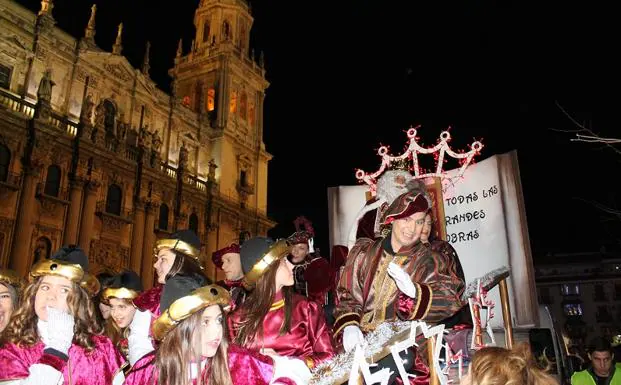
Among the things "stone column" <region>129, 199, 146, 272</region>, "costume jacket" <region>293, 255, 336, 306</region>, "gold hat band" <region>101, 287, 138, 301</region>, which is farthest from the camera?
"stone column" <region>129, 199, 146, 272</region>

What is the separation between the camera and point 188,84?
1497 inches

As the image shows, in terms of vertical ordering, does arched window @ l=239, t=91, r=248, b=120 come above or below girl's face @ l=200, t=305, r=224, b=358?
above

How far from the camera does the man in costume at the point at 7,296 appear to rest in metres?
4.16

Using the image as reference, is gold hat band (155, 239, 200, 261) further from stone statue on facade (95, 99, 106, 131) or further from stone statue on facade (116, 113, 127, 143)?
stone statue on facade (116, 113, 127, 143)

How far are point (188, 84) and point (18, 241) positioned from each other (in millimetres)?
20484

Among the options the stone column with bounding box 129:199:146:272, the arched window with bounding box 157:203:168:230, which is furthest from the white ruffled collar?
the arched window with bounding box 157:203:168:230

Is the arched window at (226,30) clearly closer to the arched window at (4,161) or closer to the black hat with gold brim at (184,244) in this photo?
the arched window at (4,161)


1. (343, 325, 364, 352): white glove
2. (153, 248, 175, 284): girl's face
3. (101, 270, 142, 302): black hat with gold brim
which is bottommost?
(343, 325, 364, 352): white glove

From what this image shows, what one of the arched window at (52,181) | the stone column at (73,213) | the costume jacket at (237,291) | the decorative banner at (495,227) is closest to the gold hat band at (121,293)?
the costume jacket at (237,291)

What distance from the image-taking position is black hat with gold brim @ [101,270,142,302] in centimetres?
525

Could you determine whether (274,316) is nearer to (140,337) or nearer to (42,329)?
(140,337)

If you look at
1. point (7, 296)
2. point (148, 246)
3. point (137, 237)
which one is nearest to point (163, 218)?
point (148, 246)

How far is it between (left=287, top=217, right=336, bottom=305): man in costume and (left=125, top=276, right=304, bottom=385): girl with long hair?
2790 mm

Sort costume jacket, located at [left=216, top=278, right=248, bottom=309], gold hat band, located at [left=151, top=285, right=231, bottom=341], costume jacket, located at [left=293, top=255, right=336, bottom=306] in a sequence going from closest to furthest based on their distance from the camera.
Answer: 1. gold hat band, located at [left=151, top=285, right=231, bottom=341]
2. costume jacket, located at [left=216, top=278, right=248, bottom=309]
3. costume jacket, located at [left=293, top=255, right=336, bottom=306]
